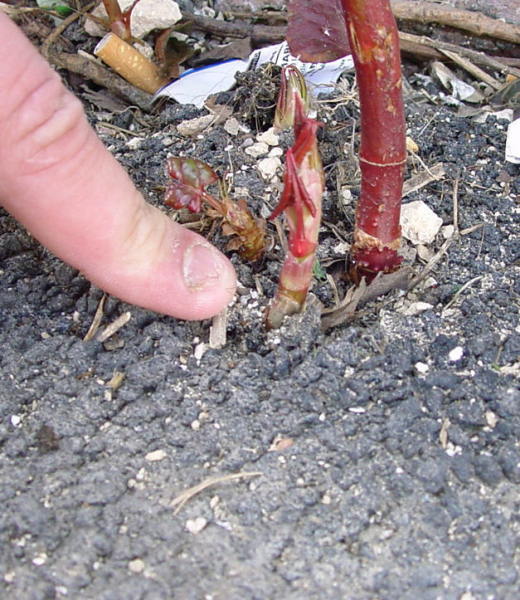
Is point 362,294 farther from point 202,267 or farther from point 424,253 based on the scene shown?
point 202,267

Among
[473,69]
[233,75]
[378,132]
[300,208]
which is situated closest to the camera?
[300,208]

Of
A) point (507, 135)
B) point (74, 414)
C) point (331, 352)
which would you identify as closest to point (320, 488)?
point (331, 352)

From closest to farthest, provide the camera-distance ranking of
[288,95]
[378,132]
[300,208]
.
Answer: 1. [300,208]
2. [378,132]
3. [288,95]

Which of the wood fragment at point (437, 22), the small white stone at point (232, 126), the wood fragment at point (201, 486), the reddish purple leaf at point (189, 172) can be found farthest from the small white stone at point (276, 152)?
the wood fragment at point (201, 486)

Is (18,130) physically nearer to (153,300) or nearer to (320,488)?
(153,300)

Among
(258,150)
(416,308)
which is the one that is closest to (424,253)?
(416,308)

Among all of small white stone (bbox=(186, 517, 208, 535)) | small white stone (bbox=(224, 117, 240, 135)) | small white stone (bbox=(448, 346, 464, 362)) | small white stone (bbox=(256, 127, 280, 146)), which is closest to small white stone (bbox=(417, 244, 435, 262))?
small white stone (bbox=(448, 346, 464, 362))
